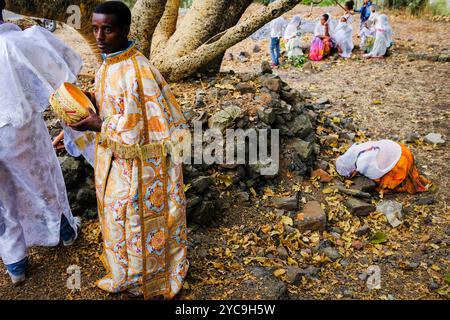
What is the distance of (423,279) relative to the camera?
344 centimetres

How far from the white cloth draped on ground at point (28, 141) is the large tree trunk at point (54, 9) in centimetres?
78

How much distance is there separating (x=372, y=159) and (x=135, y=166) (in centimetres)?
335

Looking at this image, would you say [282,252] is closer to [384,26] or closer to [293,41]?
[293,41]

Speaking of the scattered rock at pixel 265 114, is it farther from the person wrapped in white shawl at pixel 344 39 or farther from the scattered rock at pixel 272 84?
the person wrapped in white shawl at pixel 344 39

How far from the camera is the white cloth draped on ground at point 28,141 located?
8.23 feet

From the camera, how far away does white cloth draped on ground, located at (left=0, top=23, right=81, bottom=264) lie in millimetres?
2510

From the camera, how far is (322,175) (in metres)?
4.76

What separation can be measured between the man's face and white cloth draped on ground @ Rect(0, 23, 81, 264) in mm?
614

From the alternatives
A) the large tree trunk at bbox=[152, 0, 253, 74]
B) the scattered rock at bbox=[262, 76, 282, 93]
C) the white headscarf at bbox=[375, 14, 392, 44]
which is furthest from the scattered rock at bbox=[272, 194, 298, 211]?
the white headscarf at bbox=[375, 14, 392, 44]

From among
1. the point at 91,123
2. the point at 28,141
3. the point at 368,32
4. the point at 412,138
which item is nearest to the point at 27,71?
the point at 28,141

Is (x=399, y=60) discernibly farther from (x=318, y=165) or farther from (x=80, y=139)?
(x=80, y=139)

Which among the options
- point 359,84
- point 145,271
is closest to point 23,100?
point 145,271

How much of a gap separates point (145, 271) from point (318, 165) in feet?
9.96

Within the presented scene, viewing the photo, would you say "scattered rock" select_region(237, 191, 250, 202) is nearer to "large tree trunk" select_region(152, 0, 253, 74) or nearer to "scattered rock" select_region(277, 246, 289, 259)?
"scattered rock" select_region(277, 246, 289, 259)
